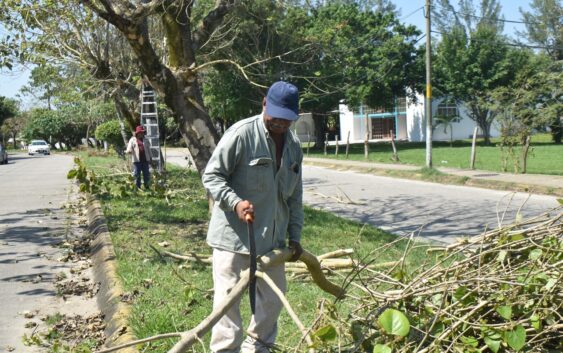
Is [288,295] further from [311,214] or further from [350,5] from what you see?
[350,5]

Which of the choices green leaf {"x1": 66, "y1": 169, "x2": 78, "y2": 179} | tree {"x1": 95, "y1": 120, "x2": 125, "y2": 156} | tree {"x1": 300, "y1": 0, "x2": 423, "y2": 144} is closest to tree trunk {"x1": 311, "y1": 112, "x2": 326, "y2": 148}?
tree {"x1": 300, "y1": 0, "x2": 423, "y2": 144}

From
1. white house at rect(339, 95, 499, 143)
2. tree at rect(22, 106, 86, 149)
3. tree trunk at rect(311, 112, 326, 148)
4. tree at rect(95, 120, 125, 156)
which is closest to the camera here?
tree at rect(95, 120, 125, 156)

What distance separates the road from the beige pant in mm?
4376

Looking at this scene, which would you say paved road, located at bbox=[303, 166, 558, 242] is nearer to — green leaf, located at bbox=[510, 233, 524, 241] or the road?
the road

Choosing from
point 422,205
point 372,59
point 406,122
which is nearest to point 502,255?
point 422,205

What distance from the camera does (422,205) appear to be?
13.3 m

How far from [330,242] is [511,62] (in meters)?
41.3

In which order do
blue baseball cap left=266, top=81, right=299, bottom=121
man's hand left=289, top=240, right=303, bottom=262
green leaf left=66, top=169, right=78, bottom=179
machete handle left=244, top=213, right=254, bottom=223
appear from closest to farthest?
machete handle left=244, top=213, right=254, bottom=223 → blue baseball cap left=266, top=81, right=299, bottom=121 → man's hand left=289, top=240, right=303, bottom=262 → green leaf left=66, top=169, right=78, bottom=179

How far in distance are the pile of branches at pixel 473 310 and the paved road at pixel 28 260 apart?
3.16 meters

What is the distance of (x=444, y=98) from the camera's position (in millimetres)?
48531

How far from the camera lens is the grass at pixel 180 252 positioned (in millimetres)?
5023

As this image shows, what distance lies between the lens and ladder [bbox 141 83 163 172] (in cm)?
1684

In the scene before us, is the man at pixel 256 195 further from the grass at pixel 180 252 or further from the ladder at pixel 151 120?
the ladder at pixel 151 120

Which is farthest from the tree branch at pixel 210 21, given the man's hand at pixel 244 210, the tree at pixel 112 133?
the tree at pixel 112 133
